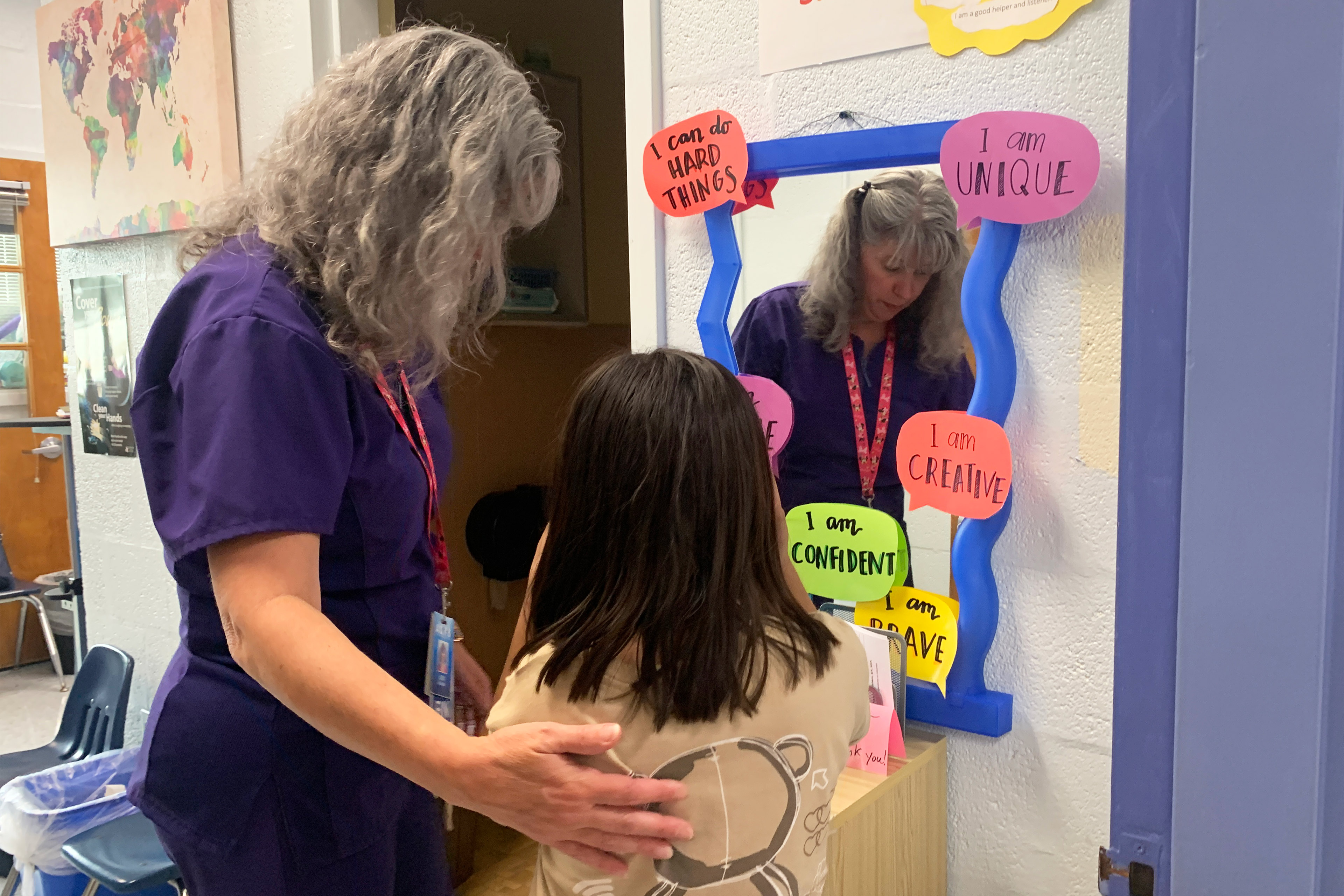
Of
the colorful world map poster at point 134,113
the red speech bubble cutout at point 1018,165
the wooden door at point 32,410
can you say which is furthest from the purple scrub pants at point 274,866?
the wooden door at point 32,410

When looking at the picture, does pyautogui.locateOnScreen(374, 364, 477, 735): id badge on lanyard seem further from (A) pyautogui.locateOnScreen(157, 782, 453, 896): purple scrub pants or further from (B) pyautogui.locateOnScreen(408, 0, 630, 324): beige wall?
(B) pyautogui.locateOnScreen(408, 0, 630, 324): beige wall

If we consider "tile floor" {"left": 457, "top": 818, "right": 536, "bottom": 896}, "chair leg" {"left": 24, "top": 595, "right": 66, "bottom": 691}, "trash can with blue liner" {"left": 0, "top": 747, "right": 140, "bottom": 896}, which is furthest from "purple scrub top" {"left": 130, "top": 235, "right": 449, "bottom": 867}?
"chair leg" {"left": 24, "top": 595, "right": 66, "bottom": 691}

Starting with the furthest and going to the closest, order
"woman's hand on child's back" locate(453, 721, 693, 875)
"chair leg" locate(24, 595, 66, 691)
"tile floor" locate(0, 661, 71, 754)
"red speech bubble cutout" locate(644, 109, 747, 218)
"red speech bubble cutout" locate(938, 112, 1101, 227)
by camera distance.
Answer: "chair leg" locate(24, 595, 66, 691), "tile floor" locate(0, 661, 71, 754), "red speech bubble cutout" locate(644, 109, 747, 218), "red speech bubble cutout" locate(938, 112, 1101, 227), "woman's hand on child's back" locate(453, 721, 693, 875)

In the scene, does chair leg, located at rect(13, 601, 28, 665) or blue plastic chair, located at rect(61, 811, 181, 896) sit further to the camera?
chair leg, located at rect(13, 601, 28, 665)

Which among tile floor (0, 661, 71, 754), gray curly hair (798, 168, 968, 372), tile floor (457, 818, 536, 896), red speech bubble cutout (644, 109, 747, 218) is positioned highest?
red speech bubble cutout (644, 109, 747, 218)

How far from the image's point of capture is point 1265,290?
1.44 feet

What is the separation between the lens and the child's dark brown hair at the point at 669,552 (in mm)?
807

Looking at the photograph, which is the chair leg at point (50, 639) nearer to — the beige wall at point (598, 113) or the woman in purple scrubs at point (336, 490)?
the beige wall at point (598, 113)

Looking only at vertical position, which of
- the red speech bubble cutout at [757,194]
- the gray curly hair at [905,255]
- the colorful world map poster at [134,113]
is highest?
the colorful world map poster at [134,113]

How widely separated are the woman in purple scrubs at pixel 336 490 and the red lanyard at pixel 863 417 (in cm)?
49

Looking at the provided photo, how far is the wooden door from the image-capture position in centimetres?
414

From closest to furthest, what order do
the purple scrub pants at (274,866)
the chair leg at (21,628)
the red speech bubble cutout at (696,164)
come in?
the purple scrub pants at (274,866) < the red speech bubble cutout at (696,164) < the chair leg at (21,628)

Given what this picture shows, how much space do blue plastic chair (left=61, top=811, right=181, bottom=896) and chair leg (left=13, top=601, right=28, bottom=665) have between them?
2.74 meters

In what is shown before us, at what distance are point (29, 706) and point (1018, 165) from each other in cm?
408
